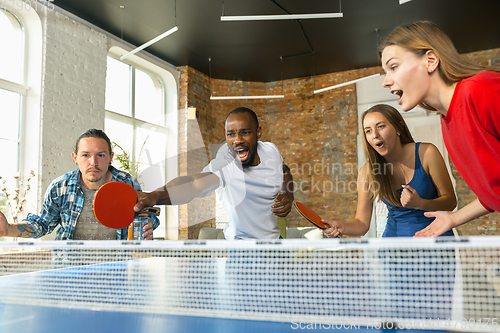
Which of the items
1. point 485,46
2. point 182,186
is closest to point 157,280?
point 182,186

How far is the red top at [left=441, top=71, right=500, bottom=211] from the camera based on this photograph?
1072mm

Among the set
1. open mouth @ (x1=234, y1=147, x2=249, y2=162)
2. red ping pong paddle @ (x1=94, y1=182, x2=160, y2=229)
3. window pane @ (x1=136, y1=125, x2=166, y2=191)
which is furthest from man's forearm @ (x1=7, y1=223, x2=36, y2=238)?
window pane @ (x1=136, y1=125, x2=166, y2=191)

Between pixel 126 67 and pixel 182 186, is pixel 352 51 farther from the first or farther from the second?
pixel 182 186

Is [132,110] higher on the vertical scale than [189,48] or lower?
lower

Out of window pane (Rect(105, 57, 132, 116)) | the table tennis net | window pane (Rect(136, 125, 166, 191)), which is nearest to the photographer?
the table tennis net

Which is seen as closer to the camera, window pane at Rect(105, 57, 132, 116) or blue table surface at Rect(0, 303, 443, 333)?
blue table surface at Rect(0, 303, 443, 333)

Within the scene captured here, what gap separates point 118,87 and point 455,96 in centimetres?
653

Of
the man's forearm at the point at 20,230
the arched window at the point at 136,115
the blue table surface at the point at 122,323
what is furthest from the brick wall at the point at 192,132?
the blue table surface at the point at 122,323

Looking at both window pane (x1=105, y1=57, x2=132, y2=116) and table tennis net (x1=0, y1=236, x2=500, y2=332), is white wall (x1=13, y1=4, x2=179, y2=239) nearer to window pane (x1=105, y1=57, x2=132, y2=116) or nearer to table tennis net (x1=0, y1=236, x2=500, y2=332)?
window pane (x1=105, y1=57, x2=132, y2=116)

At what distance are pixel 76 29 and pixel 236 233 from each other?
510 centimetres

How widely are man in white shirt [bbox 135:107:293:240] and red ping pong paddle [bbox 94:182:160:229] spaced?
0.36 m

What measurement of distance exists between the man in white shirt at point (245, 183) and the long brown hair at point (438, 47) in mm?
868

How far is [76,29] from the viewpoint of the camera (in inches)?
226

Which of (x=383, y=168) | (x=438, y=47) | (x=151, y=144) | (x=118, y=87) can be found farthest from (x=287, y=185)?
(x=151, y=144)
